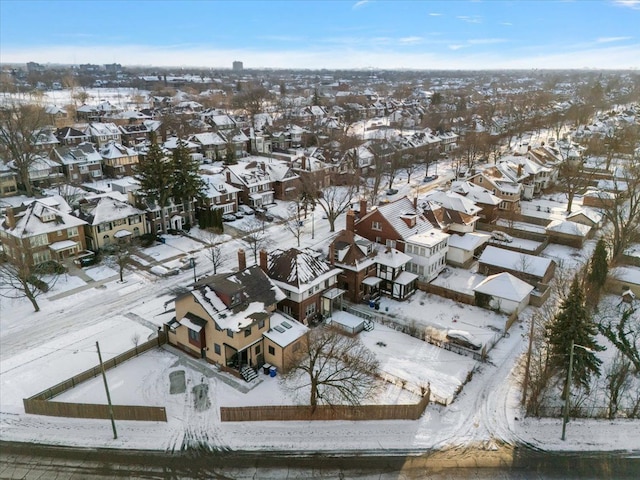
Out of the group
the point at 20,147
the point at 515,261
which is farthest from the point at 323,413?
the point at 20,147

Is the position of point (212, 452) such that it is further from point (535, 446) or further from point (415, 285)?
point (415, 285)

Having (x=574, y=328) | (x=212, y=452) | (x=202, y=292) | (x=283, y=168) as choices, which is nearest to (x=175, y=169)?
(x=283, y=168)

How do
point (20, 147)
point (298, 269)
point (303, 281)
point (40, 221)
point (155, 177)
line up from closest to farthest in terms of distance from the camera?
point (303, 281) → point (298, 269) → point (40, 221) → point (155, 177) → point (20, 147)

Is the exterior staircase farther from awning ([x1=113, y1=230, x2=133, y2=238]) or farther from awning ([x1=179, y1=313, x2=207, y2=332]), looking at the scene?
awning ([x1=113, y1=230, x2=133, y2=238])

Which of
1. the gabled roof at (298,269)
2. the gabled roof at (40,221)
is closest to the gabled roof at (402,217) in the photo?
the gabled roof at (298,269)

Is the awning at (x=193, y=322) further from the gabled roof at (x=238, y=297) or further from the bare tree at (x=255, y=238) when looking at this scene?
the bare tree at (x=255, y=238)

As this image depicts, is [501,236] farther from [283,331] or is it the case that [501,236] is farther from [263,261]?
[283,331]

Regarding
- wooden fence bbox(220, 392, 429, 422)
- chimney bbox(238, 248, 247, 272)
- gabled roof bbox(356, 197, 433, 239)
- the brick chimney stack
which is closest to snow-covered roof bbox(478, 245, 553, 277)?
gabled roof bbox(356, 197, 433, 239)
